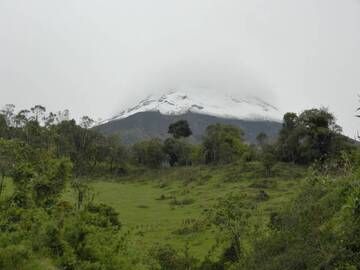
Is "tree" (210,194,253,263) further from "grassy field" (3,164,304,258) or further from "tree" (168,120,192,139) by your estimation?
"tree" (168,120,192,139)

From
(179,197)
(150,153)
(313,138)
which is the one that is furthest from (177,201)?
(150,153)

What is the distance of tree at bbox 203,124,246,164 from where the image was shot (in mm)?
88625

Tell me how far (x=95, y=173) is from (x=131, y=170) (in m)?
5.85

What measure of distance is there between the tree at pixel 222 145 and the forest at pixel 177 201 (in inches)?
7.8

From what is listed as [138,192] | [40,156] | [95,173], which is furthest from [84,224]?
[95,173]

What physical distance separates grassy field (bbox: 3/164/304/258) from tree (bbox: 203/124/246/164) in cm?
868

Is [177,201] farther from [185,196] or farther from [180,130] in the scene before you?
[180,130]

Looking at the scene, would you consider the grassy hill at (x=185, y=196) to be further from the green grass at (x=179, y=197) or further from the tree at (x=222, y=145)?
the tree at (x=222, y=145)

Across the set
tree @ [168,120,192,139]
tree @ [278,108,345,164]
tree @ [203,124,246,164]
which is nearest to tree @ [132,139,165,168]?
tree @ [203,124,246,164]

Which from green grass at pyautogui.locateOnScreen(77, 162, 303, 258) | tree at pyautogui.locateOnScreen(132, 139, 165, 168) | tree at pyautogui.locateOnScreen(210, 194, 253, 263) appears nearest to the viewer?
tree at pyautogui.locateOnScreen(210, 194, 253, 263)

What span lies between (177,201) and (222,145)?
111 ft

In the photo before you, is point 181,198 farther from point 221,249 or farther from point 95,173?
point 95,173

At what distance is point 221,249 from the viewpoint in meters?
35.8

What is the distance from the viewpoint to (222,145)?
292 ft
